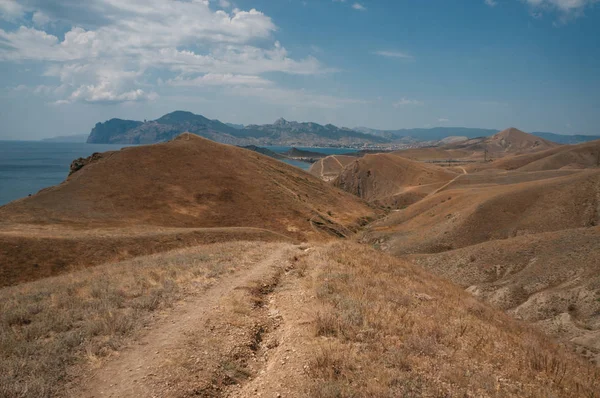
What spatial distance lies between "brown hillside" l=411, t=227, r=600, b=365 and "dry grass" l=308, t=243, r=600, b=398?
6.97 meters

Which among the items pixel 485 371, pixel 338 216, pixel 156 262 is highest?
pixel 485 371

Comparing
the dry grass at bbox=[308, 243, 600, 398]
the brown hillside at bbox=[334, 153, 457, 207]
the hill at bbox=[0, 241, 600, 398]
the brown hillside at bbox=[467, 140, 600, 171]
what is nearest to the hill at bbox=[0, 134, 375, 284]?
the hill at bbox=[0, 241, 600, 398]

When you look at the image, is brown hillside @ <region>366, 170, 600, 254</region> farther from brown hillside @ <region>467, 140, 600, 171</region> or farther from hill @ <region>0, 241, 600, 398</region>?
brown hillside @ <region>467, 140, 600, 171</region>

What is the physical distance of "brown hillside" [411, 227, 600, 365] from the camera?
55.5 ft

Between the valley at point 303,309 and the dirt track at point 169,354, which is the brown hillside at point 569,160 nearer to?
the valley at point 303,309

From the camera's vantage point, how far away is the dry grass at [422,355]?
6.64 metres

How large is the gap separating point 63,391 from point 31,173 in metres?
201

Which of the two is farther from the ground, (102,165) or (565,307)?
(102,165)

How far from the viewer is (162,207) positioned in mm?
46719

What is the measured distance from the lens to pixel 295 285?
14.1m

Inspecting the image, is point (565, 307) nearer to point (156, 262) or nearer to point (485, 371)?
point (485, 371)

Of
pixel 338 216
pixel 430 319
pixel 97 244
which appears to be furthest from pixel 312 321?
pixel 338 216

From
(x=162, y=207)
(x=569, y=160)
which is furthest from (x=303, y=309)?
(x=569, y=160)

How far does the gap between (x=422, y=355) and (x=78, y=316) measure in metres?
9.18
